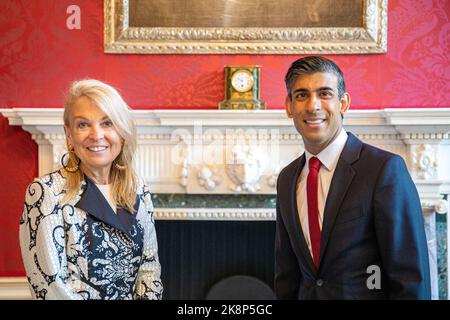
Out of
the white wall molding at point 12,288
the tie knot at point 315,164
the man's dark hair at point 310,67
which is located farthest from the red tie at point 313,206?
the white wall molding at point 12,288

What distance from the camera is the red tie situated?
112cm

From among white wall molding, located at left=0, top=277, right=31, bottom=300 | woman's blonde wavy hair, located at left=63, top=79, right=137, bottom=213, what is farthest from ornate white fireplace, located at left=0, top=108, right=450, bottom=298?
woman's blonde wavy hair, located at left=63, top=79, right=137, bottom=213

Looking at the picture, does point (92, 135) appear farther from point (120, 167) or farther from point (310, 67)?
point (310, 67)

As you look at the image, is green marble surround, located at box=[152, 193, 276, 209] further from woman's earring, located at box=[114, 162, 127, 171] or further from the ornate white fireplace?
woman's earring, located at box=[114, 162, 127, 171]

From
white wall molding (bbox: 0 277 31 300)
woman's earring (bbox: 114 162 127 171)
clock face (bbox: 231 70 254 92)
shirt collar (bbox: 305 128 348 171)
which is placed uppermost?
clock face (bbox: 231 70 254 92)

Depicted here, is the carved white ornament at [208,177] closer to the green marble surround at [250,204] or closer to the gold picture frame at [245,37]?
the green marble surround at [250,204]

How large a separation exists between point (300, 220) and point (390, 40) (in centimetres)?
164

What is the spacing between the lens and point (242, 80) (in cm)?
250

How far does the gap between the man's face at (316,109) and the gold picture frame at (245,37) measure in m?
1.42

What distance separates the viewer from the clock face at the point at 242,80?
2496 millimetres

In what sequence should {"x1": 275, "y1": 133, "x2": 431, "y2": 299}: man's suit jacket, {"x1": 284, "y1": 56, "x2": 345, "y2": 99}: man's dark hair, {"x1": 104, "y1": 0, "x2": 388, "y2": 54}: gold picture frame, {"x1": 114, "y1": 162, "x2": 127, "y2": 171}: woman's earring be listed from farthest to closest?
{"x1": 104, "y1": 0, "x2": 388, "y2": 54}: gold picture frame → {"x1": 114, "y1": 162, "x2": 127, "y2": 171}: woman's earring → {"x1": 284, "y1": 56, "x2": 345, "y2": 99}: man's dark hair → {"x1": 275, "y1": 133, "x2": 431, "y2": 299}: man's suit jacket

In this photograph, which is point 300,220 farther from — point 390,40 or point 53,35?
point 53,35

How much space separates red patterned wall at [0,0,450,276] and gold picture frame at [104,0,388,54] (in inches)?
1.5

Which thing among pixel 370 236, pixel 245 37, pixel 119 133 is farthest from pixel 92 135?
pixel 245 37
